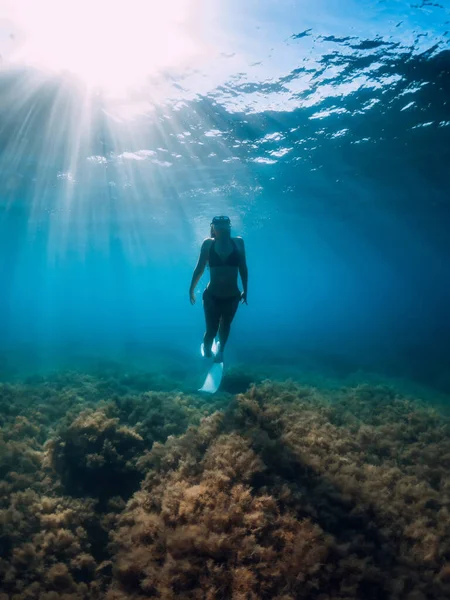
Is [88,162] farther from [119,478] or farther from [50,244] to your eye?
[50,244]

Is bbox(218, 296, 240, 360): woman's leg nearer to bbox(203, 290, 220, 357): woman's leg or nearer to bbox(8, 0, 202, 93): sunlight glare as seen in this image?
bbox(203, 290, 220, 357): woman's leg

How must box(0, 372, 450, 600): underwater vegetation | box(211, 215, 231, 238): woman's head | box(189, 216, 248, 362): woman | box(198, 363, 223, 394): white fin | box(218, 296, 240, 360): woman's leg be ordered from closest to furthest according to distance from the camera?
1. box(0, 372, 450, 600): underwater vegetation
2. box(211, 215, 231, 238): woman's head
3. box(189, 216, 248, 362): woman
4. box(218, 296, 240, 360): woman's leg
5. box(198, 363, 223, 394): white fin

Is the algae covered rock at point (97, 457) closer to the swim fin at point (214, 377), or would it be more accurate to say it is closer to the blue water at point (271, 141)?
the swim fin at point (214, 377)

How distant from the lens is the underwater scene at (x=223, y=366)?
359 cm

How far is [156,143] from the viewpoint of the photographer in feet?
57.4

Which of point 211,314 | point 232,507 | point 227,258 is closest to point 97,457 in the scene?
point 232,507

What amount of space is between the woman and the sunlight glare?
659 centimetres

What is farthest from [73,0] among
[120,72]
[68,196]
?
[68,196]

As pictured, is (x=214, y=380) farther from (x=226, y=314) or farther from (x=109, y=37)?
(x=109, y=37)

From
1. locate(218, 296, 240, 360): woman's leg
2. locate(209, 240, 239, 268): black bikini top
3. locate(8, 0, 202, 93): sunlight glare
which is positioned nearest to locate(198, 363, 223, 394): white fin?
locate(218, 296, 240, 360): woman's leg

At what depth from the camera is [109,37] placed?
10.5 m

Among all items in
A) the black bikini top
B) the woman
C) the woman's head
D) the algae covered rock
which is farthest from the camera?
the black bikini top

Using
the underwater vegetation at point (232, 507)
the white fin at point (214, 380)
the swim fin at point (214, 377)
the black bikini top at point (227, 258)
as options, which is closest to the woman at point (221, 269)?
the black bikini top at point (227, 258)

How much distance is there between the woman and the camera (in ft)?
24.0
